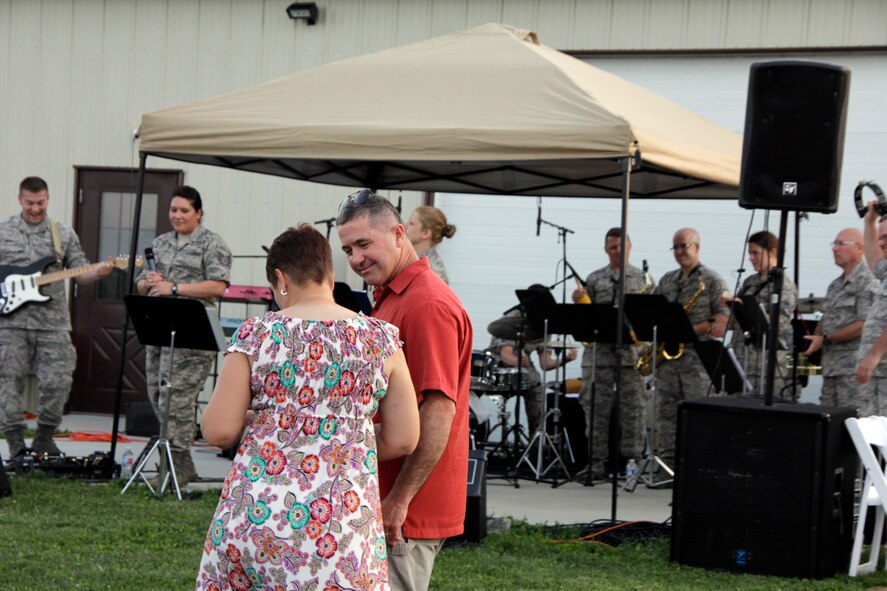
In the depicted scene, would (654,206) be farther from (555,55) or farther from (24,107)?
(24,107)

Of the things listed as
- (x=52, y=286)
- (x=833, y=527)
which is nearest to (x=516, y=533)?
(x=833, y=527)

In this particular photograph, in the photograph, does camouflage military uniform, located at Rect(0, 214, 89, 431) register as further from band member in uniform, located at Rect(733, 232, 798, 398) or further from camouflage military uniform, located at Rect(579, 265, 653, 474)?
band member in uniform, located at Rect(733, 232, 798, 398)

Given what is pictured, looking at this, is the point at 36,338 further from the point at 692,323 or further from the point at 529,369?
the point at 692,323

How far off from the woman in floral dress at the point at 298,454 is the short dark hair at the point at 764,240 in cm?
670

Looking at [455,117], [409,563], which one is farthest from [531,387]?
[409,563]

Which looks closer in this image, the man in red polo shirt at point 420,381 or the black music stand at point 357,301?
the man in red polo shirt at point 420,381

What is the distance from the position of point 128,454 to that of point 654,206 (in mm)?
5650

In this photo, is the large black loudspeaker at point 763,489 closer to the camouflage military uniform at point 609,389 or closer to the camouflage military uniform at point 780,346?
the camouflage military uniform at point 780,346

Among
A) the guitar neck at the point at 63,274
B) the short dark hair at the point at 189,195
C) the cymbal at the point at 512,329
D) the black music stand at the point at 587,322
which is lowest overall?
the cymbal at the point at 512,329

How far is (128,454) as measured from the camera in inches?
351

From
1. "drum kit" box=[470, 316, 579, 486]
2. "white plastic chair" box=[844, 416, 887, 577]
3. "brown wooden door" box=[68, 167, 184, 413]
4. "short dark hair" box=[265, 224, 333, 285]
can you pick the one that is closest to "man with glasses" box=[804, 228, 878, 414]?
"white plastic chair" box=[844, 416, 887, 577]

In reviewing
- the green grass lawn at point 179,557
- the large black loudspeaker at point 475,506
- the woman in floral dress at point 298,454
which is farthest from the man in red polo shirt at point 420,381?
the large black loudspeaker at point 475,506

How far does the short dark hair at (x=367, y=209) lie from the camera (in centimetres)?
351

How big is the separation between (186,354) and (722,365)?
395cm
